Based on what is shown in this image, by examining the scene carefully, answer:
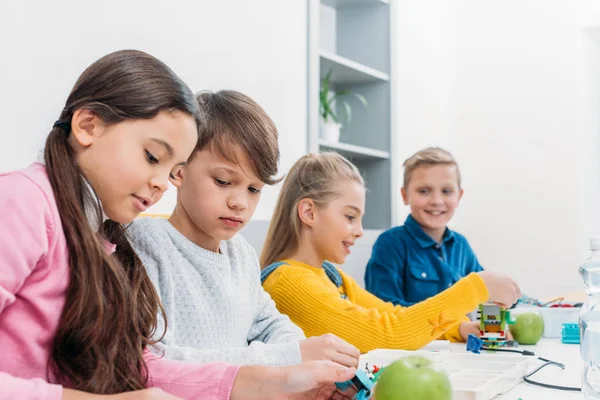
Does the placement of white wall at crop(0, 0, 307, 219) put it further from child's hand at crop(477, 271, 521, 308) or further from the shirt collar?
child's hand at crop(477, 271, 521, 308)

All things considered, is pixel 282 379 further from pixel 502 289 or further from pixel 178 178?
pixel 502 289

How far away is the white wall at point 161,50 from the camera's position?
145 cm

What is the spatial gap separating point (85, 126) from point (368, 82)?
235cm

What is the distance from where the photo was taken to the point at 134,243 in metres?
1.09

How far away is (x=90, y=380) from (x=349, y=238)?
993 millimetres

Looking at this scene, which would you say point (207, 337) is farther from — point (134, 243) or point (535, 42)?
point (535, 42)

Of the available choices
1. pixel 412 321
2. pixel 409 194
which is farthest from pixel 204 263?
pixel 409 194

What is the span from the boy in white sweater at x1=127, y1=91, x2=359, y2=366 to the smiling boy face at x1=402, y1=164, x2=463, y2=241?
124 cm

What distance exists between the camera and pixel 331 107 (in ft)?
10.0

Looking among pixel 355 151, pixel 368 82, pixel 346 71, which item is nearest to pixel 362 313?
pixel 355 151

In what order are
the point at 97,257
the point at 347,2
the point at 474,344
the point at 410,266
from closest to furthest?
the point at 97,257
the point at 474,344
the point at 410,266
the point at 347,2

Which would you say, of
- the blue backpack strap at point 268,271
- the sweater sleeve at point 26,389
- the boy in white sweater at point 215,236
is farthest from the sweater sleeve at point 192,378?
the blue backpack strap at point 268,271

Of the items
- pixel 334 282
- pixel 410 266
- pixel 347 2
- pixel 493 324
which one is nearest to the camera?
pixel 493 324

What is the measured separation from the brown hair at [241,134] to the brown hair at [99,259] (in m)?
0.26
